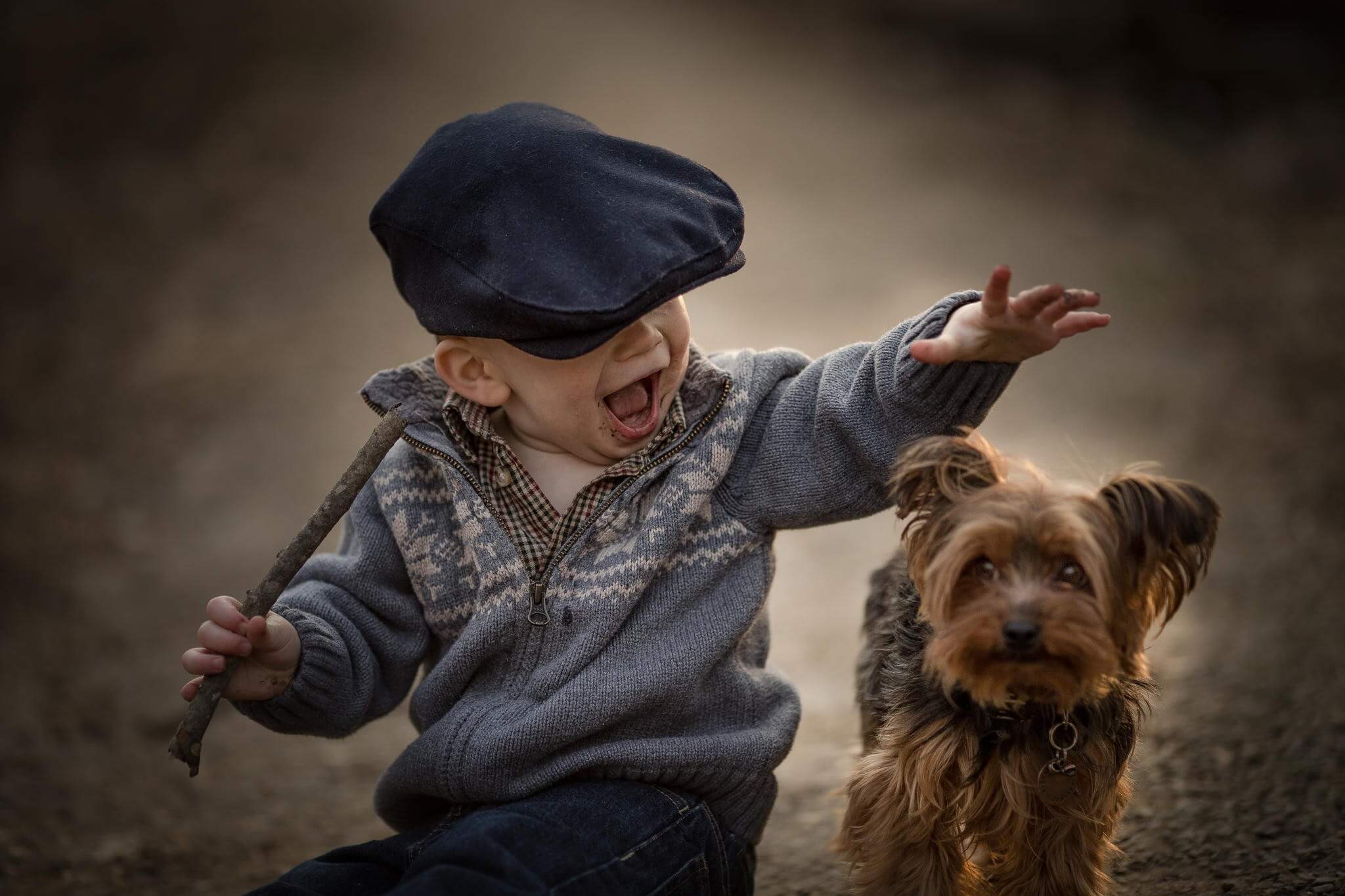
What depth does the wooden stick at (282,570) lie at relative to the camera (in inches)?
101

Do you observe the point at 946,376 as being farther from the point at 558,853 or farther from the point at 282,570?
Result: the point at 282,570

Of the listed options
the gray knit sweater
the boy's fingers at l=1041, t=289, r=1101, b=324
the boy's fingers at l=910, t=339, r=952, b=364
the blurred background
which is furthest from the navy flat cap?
the blurred background

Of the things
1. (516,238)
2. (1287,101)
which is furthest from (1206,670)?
(1287,101)

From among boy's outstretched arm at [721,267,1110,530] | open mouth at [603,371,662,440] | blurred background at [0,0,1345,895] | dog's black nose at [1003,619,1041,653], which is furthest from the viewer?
blurred background at [0,0,1345,895]

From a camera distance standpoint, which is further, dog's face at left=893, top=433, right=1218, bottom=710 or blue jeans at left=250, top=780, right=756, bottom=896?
blue jeans at left=250, top=780, right=756, bottom=896

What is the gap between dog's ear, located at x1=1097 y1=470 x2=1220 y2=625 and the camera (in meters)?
2.25

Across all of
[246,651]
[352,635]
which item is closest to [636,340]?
[352,635]

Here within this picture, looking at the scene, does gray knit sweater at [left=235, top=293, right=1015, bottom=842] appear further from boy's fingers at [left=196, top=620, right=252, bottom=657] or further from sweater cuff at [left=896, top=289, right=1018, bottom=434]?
boy's fingers at [left=196, top=620, right=252, bottom=657]

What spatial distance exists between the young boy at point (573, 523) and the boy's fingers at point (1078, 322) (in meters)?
0.09

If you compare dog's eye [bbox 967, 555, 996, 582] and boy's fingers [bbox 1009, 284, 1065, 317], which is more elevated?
boy's fingers [bbox 1009, 284, 1065, 317]

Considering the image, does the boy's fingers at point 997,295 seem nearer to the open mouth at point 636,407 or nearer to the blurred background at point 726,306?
the blurred background at point 726,306

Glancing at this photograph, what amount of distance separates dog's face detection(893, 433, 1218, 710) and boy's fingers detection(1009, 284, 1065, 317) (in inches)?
11.9

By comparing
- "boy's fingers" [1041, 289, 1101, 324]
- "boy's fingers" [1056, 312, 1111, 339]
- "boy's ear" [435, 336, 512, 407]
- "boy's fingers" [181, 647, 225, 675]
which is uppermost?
"boy's fingers" [1041, 289, 1101, 324]

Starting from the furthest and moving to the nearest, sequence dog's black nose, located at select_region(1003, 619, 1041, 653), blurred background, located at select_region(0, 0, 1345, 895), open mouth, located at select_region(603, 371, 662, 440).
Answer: blurred background, located at select_region(0, 0, 1345, 895) < open mouth, located at select_region(603, 371, 662, 440) < dog's black nose, located at select_region(1003, 619, 1041, 653)
